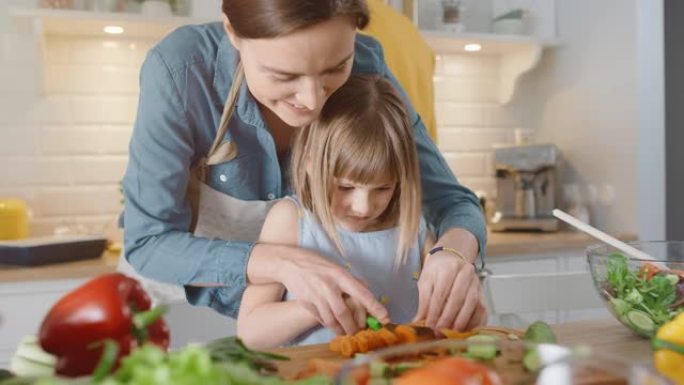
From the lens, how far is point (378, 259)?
1.42 meters

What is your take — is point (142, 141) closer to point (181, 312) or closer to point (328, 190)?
point (328, 190)

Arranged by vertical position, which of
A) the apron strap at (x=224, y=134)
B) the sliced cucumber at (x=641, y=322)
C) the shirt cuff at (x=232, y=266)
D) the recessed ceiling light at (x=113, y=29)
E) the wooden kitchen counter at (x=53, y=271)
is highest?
the recessed ceiling light at (x=113, y=29)

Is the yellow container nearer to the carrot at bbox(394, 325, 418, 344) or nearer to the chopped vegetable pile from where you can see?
the carrot at bbox(394, 325, 418, 344)

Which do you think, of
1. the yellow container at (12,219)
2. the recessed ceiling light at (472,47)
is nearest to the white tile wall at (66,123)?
the yellow container at (12,219)

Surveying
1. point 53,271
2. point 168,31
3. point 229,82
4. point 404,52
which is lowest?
point 53,271

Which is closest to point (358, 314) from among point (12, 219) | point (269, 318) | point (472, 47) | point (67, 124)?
point (269, 318)

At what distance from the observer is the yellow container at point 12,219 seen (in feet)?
7.43

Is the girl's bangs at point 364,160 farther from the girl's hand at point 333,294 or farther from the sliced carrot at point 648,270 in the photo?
the sliced carrot at point 648,270

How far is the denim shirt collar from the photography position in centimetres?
125

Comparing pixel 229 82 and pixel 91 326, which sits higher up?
pixel 229 82

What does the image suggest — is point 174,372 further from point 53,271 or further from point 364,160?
point 53,271

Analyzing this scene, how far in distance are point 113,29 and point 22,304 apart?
3.03 ft

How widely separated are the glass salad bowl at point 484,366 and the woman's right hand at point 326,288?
48 cm

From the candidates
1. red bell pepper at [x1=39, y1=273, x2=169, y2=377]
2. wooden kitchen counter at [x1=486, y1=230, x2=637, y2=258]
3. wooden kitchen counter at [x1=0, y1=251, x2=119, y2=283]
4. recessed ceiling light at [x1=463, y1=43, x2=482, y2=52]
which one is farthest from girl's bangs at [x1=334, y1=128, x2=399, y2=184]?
recessed ceiling light at [x1=463, y1=43, x2=482, y2=52]
